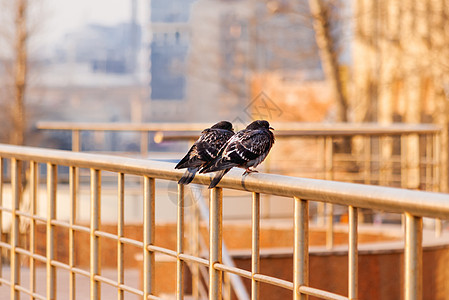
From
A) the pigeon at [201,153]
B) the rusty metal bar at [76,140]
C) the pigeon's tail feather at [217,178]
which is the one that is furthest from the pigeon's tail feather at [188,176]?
the rusty metal bar at [76,140]

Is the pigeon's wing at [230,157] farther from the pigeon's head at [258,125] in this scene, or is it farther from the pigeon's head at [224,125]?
the pigeon's head at [224,125]

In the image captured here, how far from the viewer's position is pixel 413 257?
69.3 inches

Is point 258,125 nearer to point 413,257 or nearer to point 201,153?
point 201,153

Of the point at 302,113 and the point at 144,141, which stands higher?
the point at 302,113

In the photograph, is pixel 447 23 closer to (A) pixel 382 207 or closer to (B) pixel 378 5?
(B) pixel 378 5

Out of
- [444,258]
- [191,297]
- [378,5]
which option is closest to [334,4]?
[378,5]

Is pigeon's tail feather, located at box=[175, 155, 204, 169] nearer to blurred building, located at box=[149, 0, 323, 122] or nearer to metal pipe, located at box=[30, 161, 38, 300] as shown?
metal pipe, located at box=[30, 161, 38, 300]

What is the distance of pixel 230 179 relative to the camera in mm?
2479

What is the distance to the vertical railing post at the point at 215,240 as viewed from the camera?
8.24 feet

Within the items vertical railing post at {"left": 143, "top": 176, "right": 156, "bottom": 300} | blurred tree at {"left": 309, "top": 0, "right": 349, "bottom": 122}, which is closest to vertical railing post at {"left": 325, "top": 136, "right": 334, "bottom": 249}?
vertical railing post at {"left": 143, "top": 176, "right": 156, "bottom": 300}

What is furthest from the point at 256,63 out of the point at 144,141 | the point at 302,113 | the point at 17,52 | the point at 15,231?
the point at 15,231

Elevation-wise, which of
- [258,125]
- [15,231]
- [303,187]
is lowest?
[15,231]

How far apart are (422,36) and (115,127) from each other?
9.53 metres

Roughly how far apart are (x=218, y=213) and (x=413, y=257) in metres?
0.88
